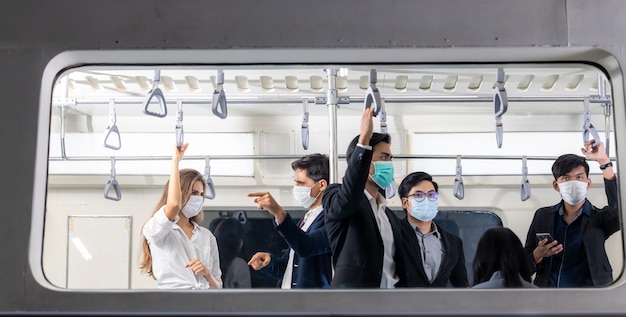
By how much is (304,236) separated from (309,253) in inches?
3.8

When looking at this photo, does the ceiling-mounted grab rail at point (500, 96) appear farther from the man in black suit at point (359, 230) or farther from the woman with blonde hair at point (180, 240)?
the woman with blonde hair at point (180, 240)

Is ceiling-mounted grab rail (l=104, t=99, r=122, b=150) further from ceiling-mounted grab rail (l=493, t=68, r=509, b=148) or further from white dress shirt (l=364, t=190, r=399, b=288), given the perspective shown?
ceiling-mounted grab rail (l=493, t=68, r=509, b=148)

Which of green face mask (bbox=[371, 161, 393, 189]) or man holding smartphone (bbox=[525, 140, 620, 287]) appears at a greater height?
green face mask (bbox=[371, 161, 393, 189])

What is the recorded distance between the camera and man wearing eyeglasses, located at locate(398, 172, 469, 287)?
342cm

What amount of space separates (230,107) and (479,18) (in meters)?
2.51

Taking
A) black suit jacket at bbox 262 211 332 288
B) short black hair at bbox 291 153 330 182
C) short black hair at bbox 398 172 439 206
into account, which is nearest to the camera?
black suit jacket at bbox 262 211 332 288

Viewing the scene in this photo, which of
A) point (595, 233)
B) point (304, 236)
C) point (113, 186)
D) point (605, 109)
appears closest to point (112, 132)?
point (113, 186)

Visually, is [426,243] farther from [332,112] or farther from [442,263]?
[332,112]

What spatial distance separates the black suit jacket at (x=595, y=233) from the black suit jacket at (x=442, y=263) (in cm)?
52

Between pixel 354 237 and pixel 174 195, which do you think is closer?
pixel 354 237

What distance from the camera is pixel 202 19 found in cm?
272

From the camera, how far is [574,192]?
4.02 meters

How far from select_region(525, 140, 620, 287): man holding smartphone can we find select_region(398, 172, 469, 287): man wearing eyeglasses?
0.53 m

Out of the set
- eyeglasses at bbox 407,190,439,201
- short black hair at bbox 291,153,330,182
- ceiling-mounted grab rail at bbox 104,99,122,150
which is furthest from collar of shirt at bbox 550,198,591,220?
ceiling-mounted grab rail at bbox 104,99,122,150
